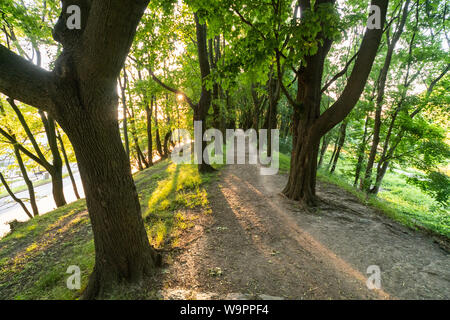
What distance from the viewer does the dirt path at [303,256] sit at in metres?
2.73

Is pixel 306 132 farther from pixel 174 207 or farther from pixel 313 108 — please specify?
pixel 174 207

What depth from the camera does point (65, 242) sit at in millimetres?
5113

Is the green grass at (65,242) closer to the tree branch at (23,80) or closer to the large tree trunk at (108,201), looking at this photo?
the large tree trunk at (108,201)

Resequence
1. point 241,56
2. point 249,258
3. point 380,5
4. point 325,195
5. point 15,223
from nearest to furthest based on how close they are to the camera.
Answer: point 249,258 → point 380,5 → point 241,56 → point 325,195 → point 15,223

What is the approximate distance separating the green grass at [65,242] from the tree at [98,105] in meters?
0.65

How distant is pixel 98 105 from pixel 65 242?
16.2 ft

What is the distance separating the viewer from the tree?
6.81 ft

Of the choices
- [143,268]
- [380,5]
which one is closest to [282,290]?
[143,268]

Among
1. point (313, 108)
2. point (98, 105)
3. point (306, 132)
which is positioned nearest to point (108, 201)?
point (98, 105)

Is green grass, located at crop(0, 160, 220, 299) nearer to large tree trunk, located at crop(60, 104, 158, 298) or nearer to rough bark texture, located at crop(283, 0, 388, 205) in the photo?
large tree trunk, located at crop(60, 104, 158, 298)
